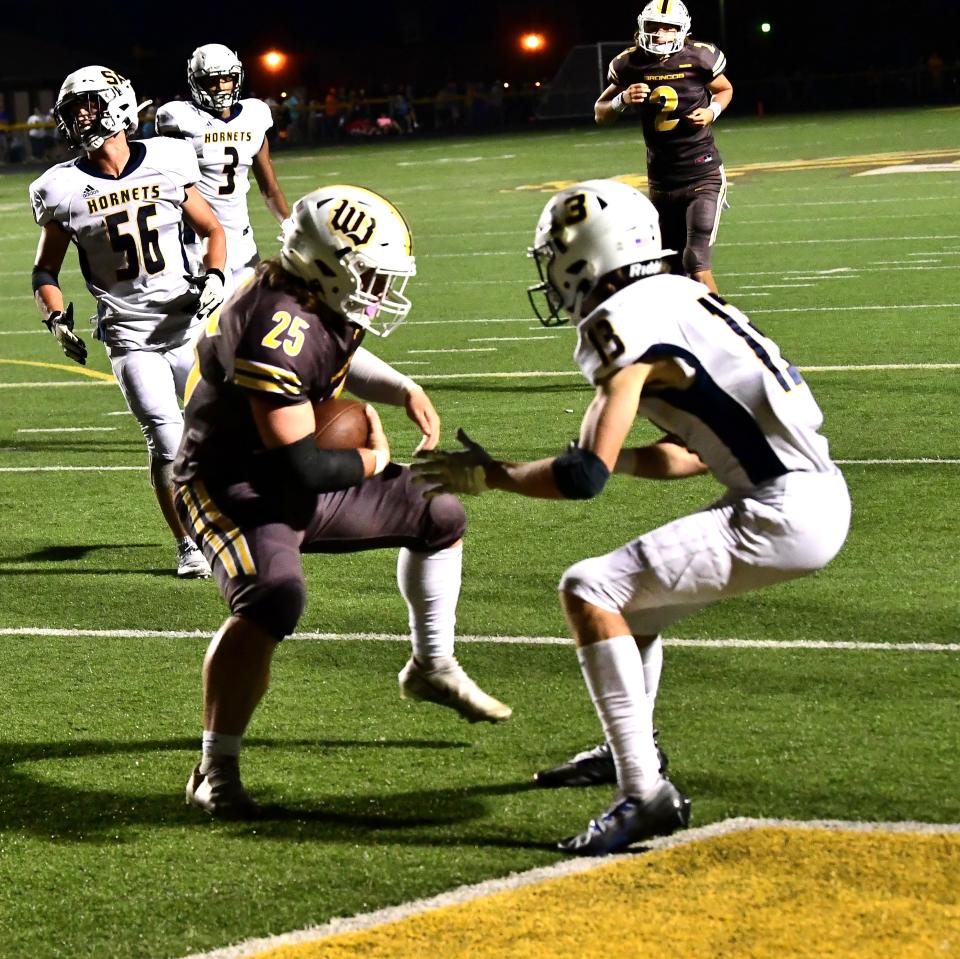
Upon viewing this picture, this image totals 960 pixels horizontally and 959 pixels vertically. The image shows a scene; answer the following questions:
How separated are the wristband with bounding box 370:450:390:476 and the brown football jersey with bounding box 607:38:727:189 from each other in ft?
21.4

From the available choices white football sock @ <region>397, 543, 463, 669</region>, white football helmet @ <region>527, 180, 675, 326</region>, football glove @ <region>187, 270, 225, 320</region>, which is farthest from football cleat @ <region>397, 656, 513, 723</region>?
football glove @ <region>187, 270, 225, 320</region>

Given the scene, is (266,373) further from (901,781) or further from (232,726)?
(901,781)

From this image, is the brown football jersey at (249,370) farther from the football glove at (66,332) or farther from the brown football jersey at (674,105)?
the brown football jersey at (674,105)

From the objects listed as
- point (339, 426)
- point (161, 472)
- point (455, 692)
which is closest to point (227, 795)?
point (455, 692)

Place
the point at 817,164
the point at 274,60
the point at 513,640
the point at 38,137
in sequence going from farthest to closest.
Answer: the point at 274,60 → the point at 38,137 → the point at 817,164 → the point at 513,640

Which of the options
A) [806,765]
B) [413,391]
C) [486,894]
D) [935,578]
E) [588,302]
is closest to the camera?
[486,894]

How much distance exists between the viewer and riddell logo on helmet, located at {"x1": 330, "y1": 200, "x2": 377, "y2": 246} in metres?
4.43

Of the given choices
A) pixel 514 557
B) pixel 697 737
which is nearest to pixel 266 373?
pixel 697 737

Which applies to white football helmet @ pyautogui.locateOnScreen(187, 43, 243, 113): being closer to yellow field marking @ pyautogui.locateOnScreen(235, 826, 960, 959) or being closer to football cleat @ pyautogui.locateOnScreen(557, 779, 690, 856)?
football cleat @ pyautogui.locateOnScreen(557, 779, 690, 856)

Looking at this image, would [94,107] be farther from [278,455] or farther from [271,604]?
[271,604]

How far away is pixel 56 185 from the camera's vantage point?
717 cm

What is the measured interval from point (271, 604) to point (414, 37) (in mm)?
68410

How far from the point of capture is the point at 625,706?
407 centimetres

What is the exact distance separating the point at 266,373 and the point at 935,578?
2989 mm
